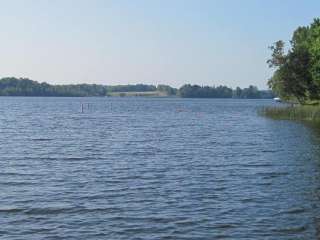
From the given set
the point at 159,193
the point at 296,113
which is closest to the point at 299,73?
the point at 296,113

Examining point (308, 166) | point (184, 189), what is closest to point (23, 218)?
point (184, 189)

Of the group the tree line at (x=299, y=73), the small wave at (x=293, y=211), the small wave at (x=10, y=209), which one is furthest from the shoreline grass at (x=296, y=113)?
the small wave at (x=10, y=209)

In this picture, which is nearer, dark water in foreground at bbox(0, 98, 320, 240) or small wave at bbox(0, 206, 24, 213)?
dark water in foreground at bbox(0, 98, 320, 240)

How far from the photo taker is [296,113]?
76.4 m

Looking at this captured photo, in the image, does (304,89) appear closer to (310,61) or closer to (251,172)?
(310,61)

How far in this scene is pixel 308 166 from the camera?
3080 centimetres

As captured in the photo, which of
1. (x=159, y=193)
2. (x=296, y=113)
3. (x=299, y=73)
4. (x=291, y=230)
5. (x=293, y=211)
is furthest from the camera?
(x=299, y=73)

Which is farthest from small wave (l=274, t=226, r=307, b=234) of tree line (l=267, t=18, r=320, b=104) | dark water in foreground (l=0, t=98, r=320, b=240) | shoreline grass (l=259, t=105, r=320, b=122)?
tree line (l=267, t=18, r=320, b=104)

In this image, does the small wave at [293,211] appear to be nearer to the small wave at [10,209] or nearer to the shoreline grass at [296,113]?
the small wave at [10,209]

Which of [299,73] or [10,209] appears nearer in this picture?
[10,209]

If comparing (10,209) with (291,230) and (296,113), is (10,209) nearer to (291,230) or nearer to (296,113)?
(291,230)

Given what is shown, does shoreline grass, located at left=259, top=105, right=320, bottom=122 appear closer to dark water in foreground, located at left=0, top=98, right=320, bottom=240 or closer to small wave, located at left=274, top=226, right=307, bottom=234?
dark water in foreground, located at left=0, top=98, right=320, bottom=240

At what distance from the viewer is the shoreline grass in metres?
71.9

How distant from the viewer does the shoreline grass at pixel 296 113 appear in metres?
71.9
